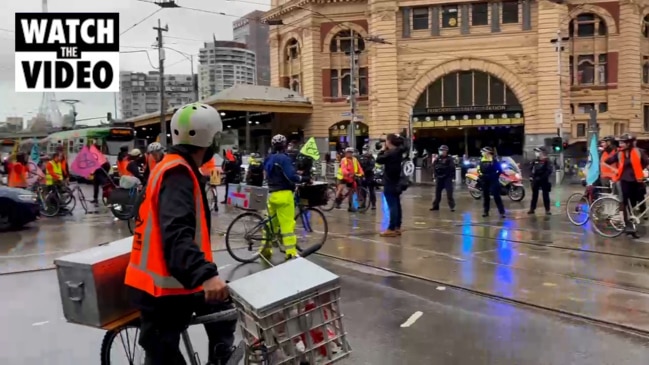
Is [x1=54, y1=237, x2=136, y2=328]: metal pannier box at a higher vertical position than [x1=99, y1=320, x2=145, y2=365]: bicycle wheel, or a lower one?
higher

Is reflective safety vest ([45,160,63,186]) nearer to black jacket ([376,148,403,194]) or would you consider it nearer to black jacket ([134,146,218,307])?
black jacket ([376,148,403,194])

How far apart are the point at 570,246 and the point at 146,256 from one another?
8965mm

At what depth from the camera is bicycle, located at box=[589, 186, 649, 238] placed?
1138 cm

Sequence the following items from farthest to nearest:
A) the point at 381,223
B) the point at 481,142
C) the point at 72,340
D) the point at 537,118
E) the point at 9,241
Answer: the point at 481,142 → the point at 537,118 → the point at 381,223 → the point at 9,241 → the point at 72,340

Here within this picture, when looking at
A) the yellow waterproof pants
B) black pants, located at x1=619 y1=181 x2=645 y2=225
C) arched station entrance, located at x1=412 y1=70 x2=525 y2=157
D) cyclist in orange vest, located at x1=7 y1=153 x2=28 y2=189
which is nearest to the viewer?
the yellow waterproof pants

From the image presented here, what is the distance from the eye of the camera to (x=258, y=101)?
45.1m

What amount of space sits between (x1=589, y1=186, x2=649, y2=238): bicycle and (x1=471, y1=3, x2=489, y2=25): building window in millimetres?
36887

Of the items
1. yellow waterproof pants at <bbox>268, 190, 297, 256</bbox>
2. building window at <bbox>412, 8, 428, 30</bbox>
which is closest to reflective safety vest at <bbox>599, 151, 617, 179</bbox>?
yellow waterproof pants at <bbox>268, 190, 297, 256</bbox>

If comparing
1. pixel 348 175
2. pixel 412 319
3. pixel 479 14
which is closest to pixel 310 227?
pixel 412 319

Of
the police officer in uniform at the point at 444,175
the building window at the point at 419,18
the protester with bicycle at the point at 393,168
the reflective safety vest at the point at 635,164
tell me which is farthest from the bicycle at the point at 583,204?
the building window at the point at 419,18

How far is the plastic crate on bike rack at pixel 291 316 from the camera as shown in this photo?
2.87m

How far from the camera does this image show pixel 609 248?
1034 cm

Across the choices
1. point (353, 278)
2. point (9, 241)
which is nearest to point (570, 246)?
point (353, 278)

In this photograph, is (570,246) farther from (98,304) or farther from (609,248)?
(98,304)
